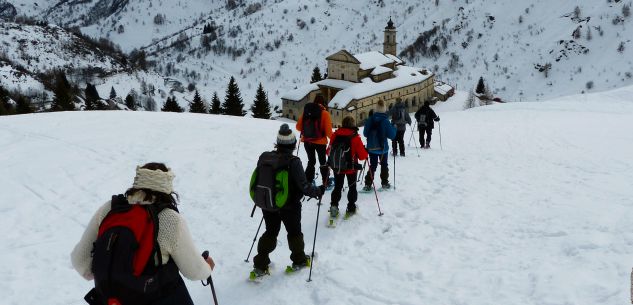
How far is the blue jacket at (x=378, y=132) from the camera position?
34.7ft

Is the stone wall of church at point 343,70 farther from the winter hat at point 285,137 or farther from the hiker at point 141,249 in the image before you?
the hiker at point 141,249

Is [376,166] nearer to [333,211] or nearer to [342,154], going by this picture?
[333,211]

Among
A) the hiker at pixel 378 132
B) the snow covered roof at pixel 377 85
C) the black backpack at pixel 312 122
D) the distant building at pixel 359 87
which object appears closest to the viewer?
the black backpack at pixel 312 122

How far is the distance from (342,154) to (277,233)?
243cm

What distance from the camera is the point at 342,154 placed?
910 centimetres

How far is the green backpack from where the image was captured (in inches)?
262

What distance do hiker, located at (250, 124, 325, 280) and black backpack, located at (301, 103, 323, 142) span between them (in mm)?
3060

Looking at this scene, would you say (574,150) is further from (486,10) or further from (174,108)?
(486,10)

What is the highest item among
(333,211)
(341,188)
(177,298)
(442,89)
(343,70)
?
(343,70)

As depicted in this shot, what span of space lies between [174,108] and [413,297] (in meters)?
57.3

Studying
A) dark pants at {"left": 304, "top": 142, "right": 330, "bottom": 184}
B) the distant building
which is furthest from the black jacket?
the distant building

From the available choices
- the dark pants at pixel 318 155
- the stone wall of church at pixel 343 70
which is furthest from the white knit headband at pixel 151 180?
the stone wall of church at pixel 343 70

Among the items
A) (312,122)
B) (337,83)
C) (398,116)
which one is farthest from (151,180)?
(337,83)

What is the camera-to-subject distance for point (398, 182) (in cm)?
1267
